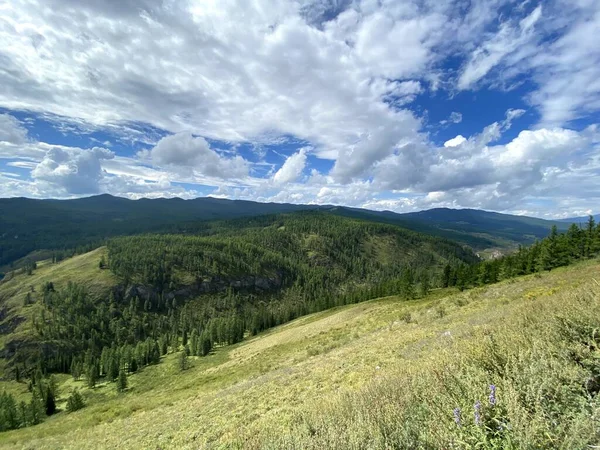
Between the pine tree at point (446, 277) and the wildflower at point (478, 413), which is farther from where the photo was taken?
the pine tree at point (446, 277)

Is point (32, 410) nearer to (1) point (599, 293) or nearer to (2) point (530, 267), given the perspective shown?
(1) point (599, 293)

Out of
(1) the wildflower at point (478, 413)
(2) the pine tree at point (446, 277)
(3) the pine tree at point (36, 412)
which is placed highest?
(1) the wildflower at point (478, 413)

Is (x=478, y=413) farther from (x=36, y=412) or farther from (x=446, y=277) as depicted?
(x=446, y=277)

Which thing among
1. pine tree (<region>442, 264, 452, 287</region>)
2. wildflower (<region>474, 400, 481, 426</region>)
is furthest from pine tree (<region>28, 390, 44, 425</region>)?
pine tree (<region>442, 264, 452, 287</region>)

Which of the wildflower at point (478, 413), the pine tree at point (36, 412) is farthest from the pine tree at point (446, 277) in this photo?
the pine tree at point (36, 412)

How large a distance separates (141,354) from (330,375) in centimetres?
11591

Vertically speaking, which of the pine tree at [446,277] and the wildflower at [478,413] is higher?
the wildflower at [478,413]

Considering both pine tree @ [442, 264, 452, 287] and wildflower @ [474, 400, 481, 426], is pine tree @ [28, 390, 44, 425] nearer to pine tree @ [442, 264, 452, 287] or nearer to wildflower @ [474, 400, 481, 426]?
wildflower @ [474, 400, 481, 426]

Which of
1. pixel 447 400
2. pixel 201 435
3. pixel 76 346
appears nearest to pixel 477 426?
pixel 447 400

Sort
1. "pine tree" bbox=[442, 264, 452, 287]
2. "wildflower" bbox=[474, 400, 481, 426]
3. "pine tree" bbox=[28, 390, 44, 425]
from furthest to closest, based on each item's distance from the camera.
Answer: "pine tree" bbox=[442, 264, 452, 287], "pine tree" bbox=[28, 390, 44, 425], "wildflower" bbox=[474, 400, 481, 426]

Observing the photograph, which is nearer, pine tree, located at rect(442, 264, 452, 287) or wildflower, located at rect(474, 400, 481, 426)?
wildflower, located at rect(474, 400, 481, 426)

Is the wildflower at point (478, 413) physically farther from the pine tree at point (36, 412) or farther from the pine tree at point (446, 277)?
the pine tree at point (446, 277)

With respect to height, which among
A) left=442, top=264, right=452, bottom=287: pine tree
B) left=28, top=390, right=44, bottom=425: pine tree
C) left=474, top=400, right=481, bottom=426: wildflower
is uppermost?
left=474, top=400, right=481, bottom=426: wildflower

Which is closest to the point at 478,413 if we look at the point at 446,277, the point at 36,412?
the point at 36,412
